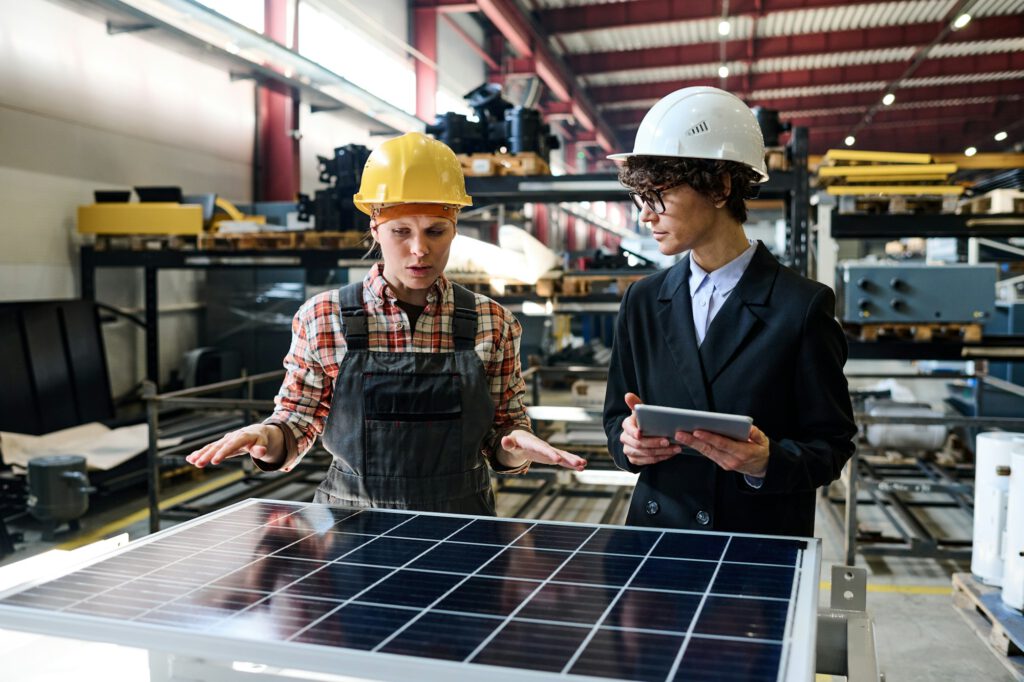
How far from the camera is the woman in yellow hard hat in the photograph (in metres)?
2.29

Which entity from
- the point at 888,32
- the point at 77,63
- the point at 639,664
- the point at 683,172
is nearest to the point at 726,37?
the point at 888,32

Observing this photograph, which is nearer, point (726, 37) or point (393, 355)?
point (393, 355)

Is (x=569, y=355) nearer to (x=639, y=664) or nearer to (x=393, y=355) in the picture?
(x=393, y=355)

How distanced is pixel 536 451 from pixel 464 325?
45 centimetres

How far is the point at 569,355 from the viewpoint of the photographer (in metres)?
9.77

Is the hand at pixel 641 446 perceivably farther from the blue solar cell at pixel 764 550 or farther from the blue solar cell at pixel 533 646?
the blue solar cell at pixel 533 646

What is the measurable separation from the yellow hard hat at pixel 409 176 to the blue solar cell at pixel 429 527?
88cm

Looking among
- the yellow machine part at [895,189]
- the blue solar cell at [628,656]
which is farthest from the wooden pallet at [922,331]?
the blue solar cell at [628,656]

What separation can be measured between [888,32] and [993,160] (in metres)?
9.24

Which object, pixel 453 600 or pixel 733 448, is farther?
pixel 733 448

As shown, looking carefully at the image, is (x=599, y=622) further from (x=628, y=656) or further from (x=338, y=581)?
(x=338, y=581)

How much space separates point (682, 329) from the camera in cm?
212

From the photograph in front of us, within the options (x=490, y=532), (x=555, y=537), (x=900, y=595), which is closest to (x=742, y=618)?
(x=555, y=537)

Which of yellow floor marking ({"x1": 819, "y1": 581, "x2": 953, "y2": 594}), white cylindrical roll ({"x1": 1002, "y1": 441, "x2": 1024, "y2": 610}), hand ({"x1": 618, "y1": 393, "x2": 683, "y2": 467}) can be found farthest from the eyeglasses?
yellow floor marking ({"x1": 819, "y1": 581, "x2": 953, "y2": 594})
